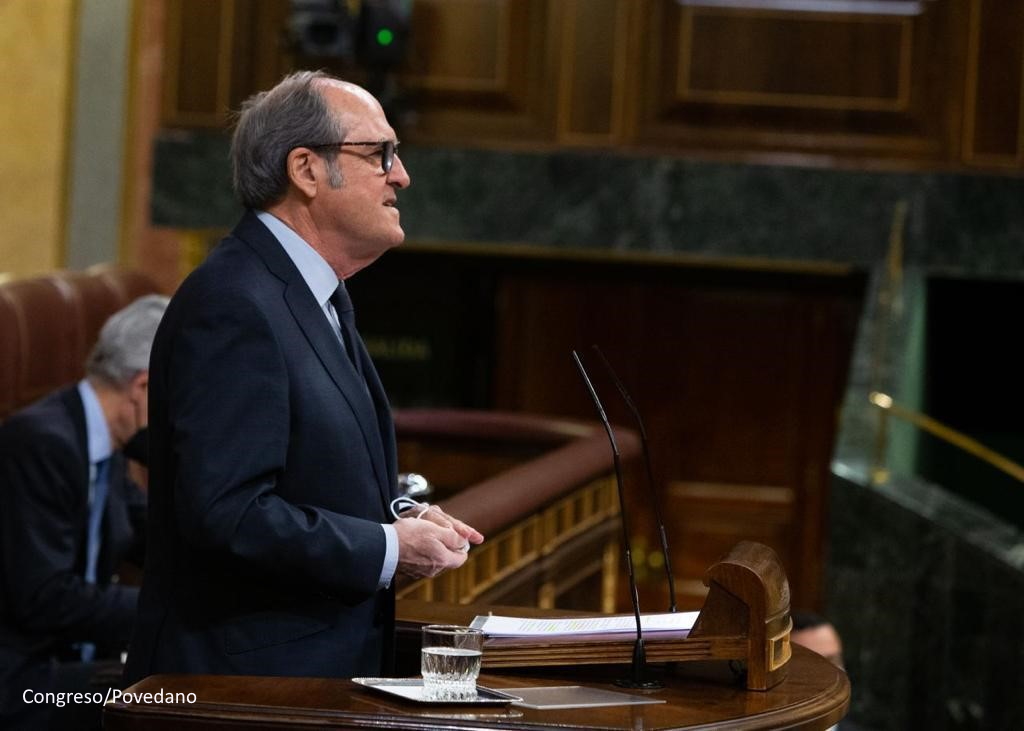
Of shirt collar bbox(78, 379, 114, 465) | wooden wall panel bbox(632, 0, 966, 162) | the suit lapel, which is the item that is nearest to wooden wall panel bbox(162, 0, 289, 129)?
wooden wall panel bbox(632, 0, 966, 162)

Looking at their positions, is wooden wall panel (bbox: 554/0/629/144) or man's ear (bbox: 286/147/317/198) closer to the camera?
man's ear (bbox: 286/147/317/198)

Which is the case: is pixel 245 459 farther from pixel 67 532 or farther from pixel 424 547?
pixel 67 532

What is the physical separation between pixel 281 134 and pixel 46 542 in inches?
46.5

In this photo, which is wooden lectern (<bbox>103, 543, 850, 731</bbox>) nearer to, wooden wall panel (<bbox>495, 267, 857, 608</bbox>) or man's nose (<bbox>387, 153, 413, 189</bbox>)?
man's nose (<bbox>387, 153, 413, 189</bbox>)

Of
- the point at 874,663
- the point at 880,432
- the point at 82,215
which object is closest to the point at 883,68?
the point at 880,432

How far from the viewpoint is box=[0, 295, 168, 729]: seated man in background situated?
293 centimetres

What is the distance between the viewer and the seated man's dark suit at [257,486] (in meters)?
1.92

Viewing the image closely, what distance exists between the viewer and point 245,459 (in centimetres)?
192

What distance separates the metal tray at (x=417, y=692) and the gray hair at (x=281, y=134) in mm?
677

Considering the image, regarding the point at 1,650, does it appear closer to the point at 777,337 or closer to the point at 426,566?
the point at 426,566

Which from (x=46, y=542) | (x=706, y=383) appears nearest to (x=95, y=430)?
(x=46, y=542)

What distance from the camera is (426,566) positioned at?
2025mm

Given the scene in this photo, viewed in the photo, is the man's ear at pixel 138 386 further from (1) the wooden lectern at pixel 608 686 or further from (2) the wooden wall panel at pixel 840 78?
(2) the wooden wall panel at pixel 840 78

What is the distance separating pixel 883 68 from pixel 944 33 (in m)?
0.31
